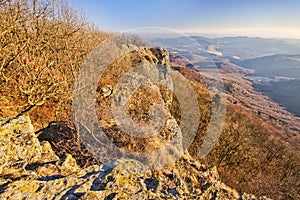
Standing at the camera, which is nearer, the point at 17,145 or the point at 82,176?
the point at 82,176

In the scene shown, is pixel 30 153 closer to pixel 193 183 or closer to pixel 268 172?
pixel 193 183

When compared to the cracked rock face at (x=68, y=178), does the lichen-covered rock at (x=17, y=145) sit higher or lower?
higher

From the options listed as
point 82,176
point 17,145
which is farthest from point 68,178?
point 17,145

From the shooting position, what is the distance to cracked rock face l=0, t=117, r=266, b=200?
3.53 metres

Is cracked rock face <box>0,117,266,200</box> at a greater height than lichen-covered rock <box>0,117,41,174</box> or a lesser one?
lesser

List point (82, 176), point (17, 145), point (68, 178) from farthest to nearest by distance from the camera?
point (17, 145) < point (82, 176) < point (68, 178)

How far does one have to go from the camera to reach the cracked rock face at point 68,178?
3.53 meters

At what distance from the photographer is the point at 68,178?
392 cm

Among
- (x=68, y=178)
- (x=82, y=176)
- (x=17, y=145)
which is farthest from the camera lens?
(x=17, y=145)

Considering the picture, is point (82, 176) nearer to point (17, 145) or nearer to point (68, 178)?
point (68, 178)

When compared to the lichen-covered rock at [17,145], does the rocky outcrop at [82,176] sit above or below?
below

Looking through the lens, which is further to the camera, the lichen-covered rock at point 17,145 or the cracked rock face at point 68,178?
the lichen-covered rock at point 17,145

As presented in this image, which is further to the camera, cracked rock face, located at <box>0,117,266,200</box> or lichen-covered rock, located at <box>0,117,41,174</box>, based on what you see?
lichen-covered rock, located at <box>0,117,41,174</box>

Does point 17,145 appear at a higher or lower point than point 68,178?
higher
